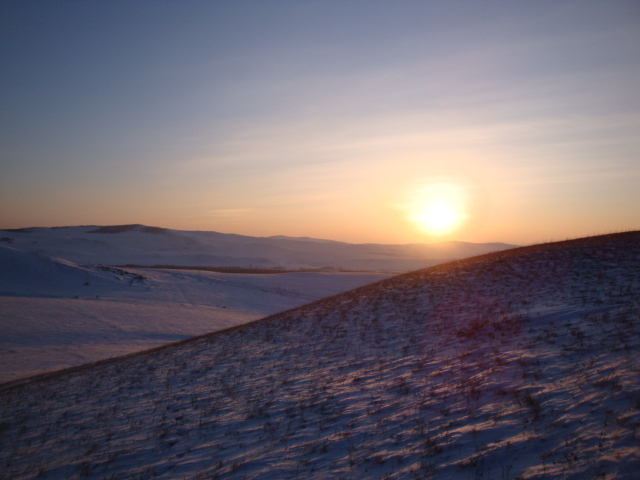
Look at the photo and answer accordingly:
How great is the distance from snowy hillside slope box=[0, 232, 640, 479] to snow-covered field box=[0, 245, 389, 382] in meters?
5.73

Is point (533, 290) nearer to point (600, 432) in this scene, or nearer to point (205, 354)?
point (600, 432)

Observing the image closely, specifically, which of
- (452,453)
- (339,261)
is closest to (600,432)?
(452,453)

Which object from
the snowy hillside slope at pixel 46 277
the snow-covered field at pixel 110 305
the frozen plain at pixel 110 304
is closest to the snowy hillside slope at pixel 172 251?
the frozen plain at pixel 110 304

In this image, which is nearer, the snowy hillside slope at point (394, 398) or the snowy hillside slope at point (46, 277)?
the snowy hillside slope at point (394, 398)

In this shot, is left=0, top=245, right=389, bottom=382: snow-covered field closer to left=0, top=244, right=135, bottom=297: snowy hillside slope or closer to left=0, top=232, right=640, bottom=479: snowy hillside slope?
left=0, top=244, right=135, bottom=297: snowy hillside slope

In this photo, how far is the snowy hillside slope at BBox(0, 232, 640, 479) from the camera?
4.95 m

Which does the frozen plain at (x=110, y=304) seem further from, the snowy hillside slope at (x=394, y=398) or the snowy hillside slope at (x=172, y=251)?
the snowy hillside slope at (x=172, y=251)

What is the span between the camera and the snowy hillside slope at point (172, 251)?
66.7m

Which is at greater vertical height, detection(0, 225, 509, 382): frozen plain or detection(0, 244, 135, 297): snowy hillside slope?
detection(0, 244, 135, 297): snowy hillside slope

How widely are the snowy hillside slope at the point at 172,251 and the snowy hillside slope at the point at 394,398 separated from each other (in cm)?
5363

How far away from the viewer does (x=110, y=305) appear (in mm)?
27078

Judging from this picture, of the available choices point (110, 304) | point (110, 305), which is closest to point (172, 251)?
point (110, 304)

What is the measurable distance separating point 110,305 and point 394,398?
2544 cm

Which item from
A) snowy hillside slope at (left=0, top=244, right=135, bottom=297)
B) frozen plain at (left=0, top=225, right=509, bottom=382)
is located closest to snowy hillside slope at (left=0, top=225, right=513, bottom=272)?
frozen plain at (left=0, top=225, right=509, bottom=382)
